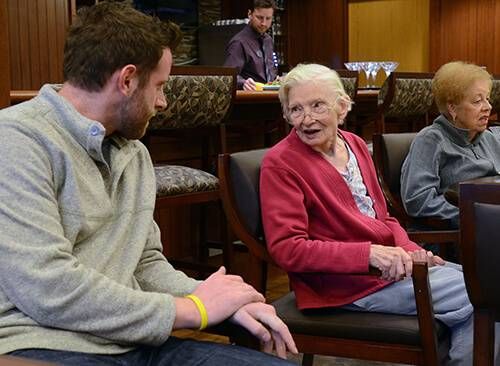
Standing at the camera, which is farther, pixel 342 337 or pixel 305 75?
pixel 305 75

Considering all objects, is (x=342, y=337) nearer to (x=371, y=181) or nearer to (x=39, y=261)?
(x=371, y=181)

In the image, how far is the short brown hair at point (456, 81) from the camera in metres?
2.85

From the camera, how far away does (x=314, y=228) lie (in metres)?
1.98

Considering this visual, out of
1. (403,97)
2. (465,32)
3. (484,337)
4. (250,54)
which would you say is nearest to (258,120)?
(403,97)

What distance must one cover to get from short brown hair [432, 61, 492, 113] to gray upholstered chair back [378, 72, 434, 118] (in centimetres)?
144

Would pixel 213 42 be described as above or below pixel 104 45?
above

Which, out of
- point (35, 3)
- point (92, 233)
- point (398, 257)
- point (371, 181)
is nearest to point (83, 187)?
point (92, 233)

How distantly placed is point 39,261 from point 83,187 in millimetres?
191

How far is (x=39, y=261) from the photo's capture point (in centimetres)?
122

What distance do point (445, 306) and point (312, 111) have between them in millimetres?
615

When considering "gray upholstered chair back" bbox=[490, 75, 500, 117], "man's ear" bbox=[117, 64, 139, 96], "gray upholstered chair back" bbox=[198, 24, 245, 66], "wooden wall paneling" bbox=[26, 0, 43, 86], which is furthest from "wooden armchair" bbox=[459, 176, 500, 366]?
"gray upholstered chair back" bbox=[198, 24, 245, 66]

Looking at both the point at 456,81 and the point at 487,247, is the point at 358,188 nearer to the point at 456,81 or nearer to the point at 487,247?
the point at 487,247

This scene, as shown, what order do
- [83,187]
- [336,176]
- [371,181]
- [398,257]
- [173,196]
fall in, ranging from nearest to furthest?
[83,187] → [398,257] → [336,176] → [371,181] → [173,196]

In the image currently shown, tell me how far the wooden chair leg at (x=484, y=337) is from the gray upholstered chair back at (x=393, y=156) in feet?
4.03
